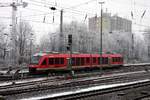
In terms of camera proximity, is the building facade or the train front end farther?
the building facade

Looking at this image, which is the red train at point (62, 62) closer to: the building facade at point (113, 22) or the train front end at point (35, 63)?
the train front end at point (35, 63)

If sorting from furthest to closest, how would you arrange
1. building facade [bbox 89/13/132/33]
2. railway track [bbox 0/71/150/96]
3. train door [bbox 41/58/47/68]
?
building facade [bbox 89/13/132/33]
train door [bbox 41/58/47/68]
railway track [bbox 0/71/150/96]

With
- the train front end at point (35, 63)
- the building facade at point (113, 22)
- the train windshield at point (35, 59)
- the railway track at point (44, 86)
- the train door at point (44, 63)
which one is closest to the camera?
the railway track at point (44, 86)

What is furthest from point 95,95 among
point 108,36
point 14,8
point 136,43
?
point 136,43

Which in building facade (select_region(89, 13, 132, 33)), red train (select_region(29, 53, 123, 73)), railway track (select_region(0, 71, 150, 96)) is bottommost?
railway track (select_region(0, 71, 150, 96))

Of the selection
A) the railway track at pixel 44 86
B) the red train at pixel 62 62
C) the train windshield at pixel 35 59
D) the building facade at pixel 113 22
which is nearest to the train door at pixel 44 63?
the red train at pixel 62 62

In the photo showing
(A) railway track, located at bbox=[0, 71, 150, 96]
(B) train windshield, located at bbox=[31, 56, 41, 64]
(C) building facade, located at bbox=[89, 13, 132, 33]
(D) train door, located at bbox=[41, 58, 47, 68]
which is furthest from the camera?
(C) building facade, located at bbox=[89, 13, 132, 33]

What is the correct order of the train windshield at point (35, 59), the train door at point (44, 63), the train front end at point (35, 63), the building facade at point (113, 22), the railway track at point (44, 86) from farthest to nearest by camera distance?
the building facade at point (113, 22), the train windshield at point (35, 59), the train door at point (44, 63), the train front end at point (35, 63), the railway track at point (44, 86)

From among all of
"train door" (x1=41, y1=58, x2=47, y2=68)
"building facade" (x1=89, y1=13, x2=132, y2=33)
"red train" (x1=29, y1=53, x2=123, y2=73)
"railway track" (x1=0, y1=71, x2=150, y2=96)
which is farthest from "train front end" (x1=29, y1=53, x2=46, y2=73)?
"building facade" (x1=89, y1=13, x2=132, y2=33)

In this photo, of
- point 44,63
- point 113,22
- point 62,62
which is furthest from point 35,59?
point 113,22

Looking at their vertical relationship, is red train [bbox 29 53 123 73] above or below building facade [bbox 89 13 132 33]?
below

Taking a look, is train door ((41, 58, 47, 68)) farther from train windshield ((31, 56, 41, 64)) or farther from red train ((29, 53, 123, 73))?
train windshield ((31, 56, 41, 64))

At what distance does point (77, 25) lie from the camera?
83.1 meters

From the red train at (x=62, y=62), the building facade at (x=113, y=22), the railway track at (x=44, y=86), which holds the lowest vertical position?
the railway track at (x=44, y=86)
